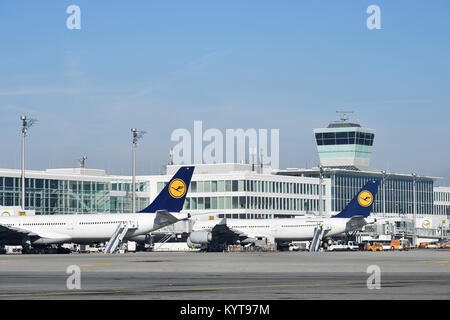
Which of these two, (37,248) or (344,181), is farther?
(344,181)

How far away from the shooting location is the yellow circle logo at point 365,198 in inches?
4035

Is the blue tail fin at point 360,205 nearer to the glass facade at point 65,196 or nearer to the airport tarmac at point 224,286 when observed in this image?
the glass facade at point 65,196

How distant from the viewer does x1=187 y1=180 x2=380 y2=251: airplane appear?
328ft

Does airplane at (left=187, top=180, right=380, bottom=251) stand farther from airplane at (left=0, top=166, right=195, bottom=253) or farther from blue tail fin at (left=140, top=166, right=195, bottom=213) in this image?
airplane at (left=0, top=166, right=195, bottom=253)

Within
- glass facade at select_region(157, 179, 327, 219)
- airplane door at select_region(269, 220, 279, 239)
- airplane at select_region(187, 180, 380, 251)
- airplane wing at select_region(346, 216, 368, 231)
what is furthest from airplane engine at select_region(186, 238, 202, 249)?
glass facade at select_region(157, 179, 327, 219)

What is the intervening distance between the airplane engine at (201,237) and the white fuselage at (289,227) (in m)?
5.62

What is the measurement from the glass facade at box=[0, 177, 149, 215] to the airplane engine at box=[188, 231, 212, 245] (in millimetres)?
40788

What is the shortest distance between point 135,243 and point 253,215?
58329 mm

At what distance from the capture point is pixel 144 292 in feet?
93.1

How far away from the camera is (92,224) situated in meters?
88.4

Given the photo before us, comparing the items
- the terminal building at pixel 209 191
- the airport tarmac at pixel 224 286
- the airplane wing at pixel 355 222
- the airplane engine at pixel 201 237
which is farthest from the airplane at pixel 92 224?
the airport tarmac at pixel 224 286
